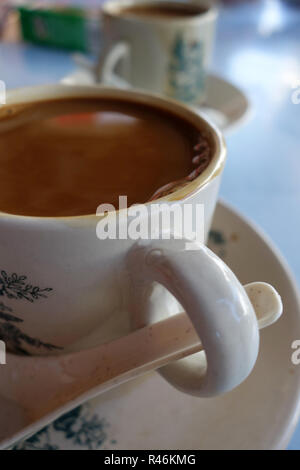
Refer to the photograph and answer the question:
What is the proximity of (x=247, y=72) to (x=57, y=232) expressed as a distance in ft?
3.69

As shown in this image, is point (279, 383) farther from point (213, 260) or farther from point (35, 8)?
point (35, 8)

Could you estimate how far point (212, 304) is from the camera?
31 centimetres

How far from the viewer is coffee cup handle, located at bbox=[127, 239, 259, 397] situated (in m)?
0.31

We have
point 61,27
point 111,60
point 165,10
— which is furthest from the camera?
point 61,27

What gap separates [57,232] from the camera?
13.1 inches

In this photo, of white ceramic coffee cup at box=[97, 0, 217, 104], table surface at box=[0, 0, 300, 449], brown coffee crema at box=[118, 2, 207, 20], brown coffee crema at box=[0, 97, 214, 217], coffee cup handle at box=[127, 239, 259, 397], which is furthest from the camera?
brown coffee crema at box=[118, 2, 207, 20]

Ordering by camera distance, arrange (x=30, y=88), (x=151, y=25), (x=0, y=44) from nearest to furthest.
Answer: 1. (x=30, y=88)
2. (x=151, y=25)
3. (x=0, y=44)

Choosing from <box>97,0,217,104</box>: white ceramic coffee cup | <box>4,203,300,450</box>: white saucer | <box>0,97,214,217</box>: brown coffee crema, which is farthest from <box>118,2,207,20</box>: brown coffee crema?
<box>4,203,300,450</box>: white saucer

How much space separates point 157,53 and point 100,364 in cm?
74

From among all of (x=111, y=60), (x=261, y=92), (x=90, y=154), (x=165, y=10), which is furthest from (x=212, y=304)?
(x=165, y=10)

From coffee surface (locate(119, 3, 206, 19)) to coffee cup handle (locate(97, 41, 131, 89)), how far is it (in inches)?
9.2

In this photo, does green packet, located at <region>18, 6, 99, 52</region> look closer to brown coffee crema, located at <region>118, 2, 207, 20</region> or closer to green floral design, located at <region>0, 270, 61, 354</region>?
brown coffee crema, located at <region>118, 2, 207, 20</region>

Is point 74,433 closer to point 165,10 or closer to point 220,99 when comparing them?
point 220,99
